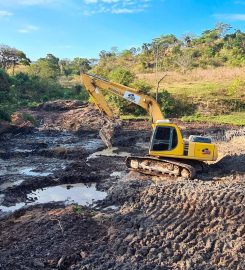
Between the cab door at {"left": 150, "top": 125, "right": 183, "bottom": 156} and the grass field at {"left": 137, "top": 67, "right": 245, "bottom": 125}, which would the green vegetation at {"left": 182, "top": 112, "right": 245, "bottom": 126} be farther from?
the cab door at {"left": 150, "top": 125, "right": 183, "bottom": 156}

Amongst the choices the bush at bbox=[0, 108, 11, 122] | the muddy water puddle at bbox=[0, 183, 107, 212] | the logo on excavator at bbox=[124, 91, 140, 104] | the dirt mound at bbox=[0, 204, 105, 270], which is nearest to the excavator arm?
the logo on excavator at bbox=[124, 91, 140, 104]

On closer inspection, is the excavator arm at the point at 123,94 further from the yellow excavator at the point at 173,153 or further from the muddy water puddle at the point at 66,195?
the muddy water puddle at the point at 66,195

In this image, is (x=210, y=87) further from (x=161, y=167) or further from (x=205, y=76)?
(x=161, y=167)

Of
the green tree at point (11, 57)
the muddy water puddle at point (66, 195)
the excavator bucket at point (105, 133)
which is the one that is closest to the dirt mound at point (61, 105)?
the excavator bucket at point (105, 133)

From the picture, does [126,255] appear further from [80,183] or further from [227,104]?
[227,104]

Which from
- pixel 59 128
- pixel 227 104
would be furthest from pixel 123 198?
pixel 227 104

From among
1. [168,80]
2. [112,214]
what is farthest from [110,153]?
[168,80]

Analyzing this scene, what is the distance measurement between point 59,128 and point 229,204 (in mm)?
18410

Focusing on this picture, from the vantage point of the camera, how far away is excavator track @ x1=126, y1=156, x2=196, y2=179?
46.1 ft

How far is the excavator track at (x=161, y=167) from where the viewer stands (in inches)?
553

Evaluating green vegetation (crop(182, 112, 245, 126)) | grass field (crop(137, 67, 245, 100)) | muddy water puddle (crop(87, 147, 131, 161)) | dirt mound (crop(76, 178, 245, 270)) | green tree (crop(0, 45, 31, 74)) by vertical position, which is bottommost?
dirt mound (crop(76, 178, 245, 270))

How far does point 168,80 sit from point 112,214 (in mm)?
32069

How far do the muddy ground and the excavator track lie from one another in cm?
40

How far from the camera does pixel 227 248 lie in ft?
28.3
